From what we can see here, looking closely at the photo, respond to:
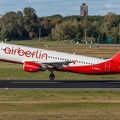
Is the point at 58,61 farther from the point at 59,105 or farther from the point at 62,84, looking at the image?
the point at 59,105

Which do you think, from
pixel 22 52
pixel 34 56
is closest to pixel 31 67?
pixel 34 56

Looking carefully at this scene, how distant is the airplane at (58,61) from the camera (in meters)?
51.7

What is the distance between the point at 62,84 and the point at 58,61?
14.5 feet

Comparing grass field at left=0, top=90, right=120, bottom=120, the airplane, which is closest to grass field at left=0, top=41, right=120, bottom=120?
grass field at left=0, top=90, right=120, bottom=120

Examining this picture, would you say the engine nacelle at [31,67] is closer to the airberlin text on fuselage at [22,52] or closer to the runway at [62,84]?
the runway at [62,84]

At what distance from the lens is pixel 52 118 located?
88.8 feet

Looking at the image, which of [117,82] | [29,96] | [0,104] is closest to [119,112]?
[0,104]

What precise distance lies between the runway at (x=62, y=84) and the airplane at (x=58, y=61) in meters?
1.13

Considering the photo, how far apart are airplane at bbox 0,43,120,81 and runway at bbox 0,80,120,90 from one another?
1.13 meters

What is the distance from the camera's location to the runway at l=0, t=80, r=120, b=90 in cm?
4556

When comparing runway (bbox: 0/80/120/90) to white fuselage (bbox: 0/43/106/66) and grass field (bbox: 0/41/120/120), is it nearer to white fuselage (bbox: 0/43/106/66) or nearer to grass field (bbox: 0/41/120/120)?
white fuselage (bbox: 0/43/106/66)

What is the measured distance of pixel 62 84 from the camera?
159ft

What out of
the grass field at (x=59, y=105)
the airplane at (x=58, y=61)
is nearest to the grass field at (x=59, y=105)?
the grass field at (x=59, y=105)

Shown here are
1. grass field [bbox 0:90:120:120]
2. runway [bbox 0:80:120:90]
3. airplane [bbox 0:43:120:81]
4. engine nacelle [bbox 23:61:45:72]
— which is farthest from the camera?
airplane [bbox 0:43:120:81]
